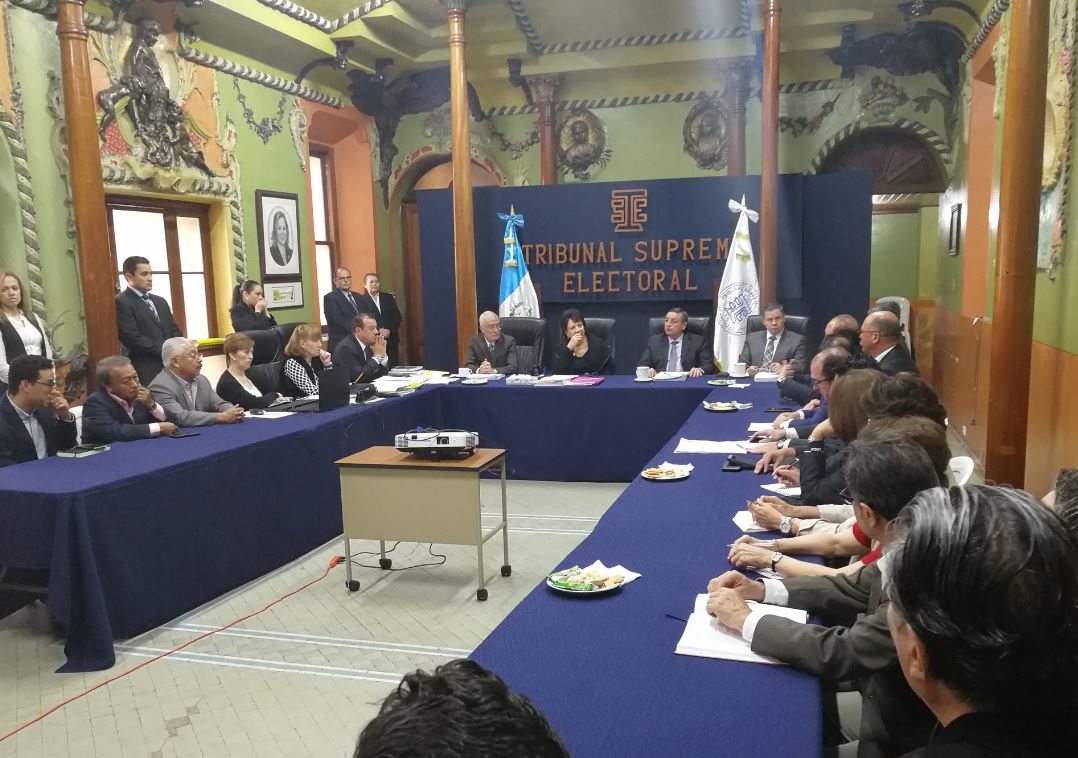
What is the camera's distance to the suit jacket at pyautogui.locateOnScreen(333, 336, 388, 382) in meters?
A: 6.08

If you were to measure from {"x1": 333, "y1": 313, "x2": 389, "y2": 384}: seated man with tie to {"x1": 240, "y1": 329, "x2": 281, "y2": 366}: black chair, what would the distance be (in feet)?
1.52

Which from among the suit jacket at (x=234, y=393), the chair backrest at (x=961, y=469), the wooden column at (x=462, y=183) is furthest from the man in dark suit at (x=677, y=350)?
the chair backrest at (x=961, y=469)

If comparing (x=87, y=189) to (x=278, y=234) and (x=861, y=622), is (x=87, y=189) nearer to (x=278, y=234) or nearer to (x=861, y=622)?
(x=278, y=234)

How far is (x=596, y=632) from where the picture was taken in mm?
1768

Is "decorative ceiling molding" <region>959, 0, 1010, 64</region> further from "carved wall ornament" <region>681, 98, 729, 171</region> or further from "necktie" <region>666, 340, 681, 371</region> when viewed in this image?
"necktie" <region>666, 340, 681, 371</region>

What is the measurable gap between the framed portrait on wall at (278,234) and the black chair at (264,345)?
2.31 meters

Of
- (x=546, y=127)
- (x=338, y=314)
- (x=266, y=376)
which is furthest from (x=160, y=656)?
(x=546, y=127)

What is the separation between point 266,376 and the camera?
17.3 ft

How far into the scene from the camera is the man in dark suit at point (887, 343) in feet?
13.6

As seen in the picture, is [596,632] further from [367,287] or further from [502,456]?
[367,287]

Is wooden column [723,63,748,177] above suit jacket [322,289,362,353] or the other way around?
above

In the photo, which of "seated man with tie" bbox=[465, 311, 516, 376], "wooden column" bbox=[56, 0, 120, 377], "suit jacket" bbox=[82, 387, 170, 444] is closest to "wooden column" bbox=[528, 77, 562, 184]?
"seated man with tie" bbox=[465, 311, 516, 376]

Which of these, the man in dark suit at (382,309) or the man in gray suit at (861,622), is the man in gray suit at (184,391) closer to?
the man in gray suit at (861,622)

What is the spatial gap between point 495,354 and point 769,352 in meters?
2.18
